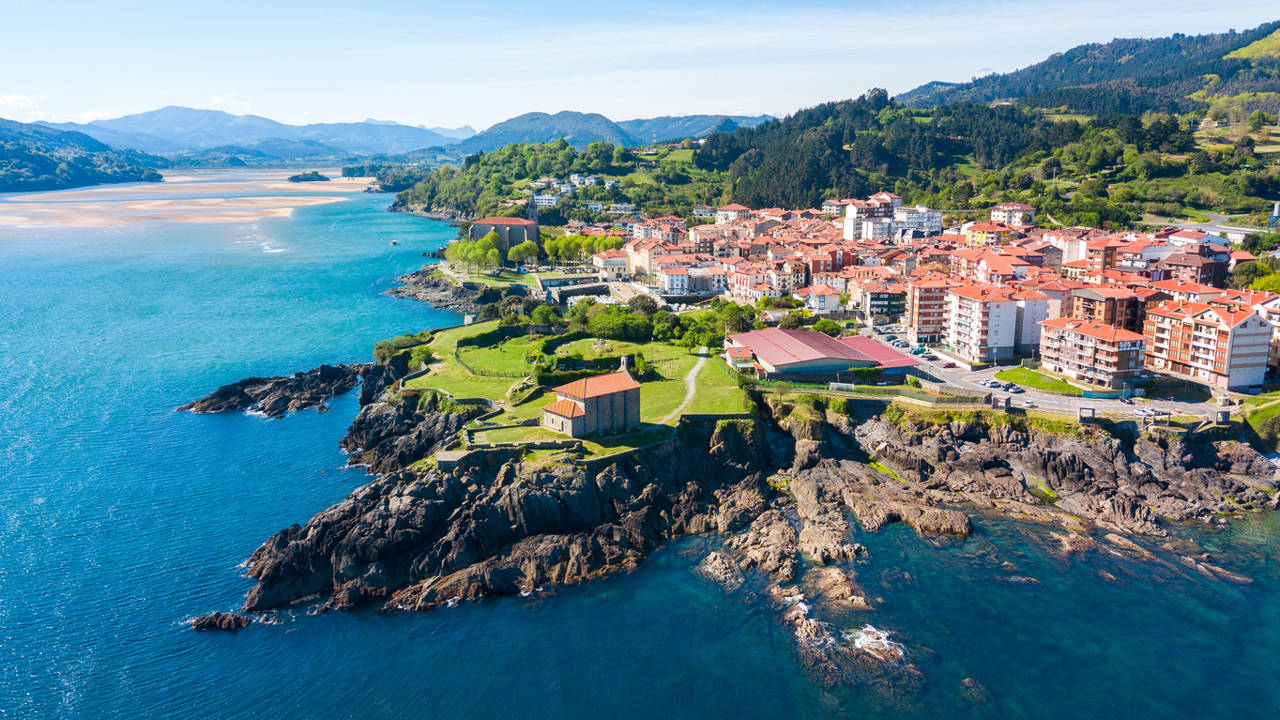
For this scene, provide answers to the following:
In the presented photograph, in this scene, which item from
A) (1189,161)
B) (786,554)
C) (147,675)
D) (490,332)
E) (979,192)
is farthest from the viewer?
(979,192)

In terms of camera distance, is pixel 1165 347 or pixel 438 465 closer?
pixel 438 465

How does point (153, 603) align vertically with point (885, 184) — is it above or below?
below

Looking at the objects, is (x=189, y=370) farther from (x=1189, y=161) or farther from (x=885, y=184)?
(x=1189, y=161)

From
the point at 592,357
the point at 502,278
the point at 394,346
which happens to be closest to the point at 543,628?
the point at 592,357

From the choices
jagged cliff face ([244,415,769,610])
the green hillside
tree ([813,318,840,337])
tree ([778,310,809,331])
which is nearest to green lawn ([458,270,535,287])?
tree ([778,310,809,331])

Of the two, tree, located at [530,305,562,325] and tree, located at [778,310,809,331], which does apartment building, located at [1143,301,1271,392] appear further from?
tree, located at [530,305,562,325]

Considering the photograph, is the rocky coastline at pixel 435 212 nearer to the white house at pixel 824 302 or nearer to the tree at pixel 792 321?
the white house at pixel 824 302

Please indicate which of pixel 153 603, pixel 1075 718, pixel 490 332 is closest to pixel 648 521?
pixel 1075 718
